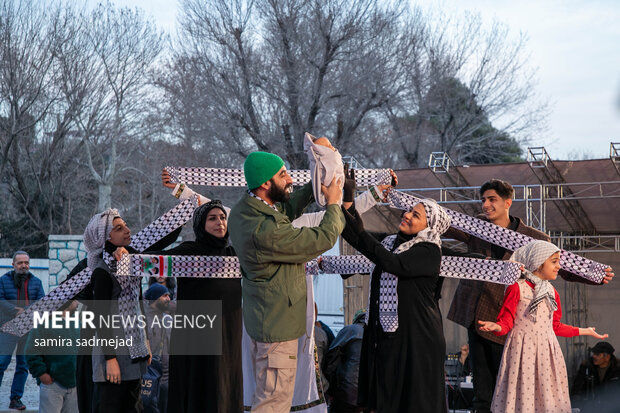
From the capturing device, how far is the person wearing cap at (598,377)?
9.15 meters

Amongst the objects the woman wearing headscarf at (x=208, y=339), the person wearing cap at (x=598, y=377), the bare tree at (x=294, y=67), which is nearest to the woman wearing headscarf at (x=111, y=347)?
the woman wearing headscarf at (x=208, y=339)

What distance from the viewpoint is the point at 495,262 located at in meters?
5.11

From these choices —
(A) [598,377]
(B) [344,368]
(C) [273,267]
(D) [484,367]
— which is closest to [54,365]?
(B) [344,368]

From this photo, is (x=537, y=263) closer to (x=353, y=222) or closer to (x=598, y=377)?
(x=353, y=222)

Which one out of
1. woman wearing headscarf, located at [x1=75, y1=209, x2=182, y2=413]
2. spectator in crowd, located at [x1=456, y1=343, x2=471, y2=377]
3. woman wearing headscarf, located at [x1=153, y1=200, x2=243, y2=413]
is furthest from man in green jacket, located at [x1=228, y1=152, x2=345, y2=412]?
spectator in crowd, located at [x1=456, y1=343, x2=471, y2=377]

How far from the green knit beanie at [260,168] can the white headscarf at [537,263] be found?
2.14 m

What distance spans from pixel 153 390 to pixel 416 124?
65.8 ft

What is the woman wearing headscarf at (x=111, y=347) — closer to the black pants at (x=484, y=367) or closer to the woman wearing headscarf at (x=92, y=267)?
the woman wearing headscarf at (x=92, y=267)

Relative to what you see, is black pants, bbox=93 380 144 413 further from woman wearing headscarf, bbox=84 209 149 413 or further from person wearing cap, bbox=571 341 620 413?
person wearing cap, bbox=571 341 620 413

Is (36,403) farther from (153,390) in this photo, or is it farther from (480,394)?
(480,394)

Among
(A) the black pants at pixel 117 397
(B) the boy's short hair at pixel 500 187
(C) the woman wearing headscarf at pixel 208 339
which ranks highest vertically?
(B) the boy's short hair at pixel 500 187

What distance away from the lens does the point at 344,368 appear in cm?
746

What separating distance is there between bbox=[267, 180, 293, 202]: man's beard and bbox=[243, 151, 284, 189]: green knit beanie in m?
0.06

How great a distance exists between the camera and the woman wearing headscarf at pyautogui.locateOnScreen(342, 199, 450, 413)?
180 inches
